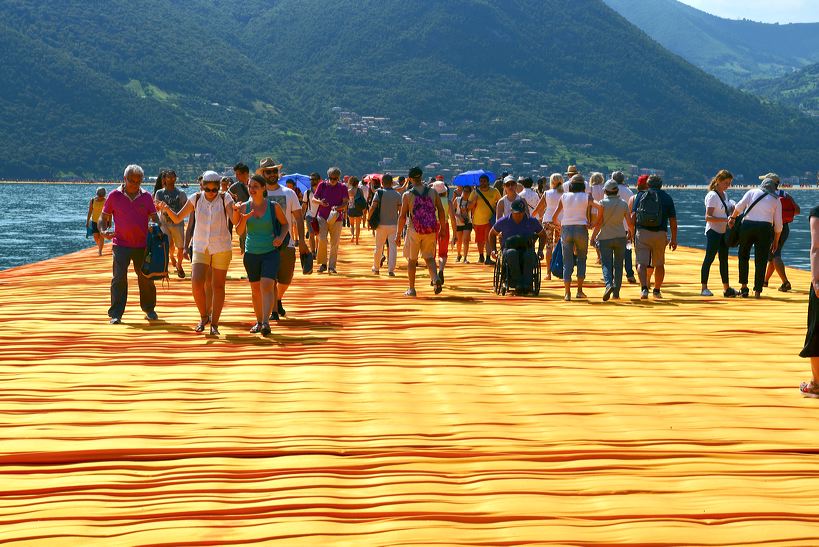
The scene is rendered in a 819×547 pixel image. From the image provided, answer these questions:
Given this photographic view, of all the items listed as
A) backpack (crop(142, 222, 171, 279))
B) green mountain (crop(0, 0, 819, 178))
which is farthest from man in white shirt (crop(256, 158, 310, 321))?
green mountain (crop(0, 0, 819, 178))

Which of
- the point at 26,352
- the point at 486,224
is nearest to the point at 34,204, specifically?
the point at 486,224

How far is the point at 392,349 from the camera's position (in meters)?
8.68

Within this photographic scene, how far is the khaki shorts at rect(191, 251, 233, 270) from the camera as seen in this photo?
367 inches

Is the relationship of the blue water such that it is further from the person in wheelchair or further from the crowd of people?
the person in wheelchair

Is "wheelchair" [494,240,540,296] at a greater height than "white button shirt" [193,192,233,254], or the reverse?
"white button shirt" [193,192,233,254]

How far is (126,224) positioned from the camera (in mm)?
10086

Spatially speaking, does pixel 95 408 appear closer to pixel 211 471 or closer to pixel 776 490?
pixel 211 471

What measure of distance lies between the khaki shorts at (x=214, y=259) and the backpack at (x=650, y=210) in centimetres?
513

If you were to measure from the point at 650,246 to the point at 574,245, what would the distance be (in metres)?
0.92

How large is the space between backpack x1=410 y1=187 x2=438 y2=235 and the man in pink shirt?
3.31m

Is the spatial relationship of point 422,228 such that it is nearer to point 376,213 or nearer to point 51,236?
point 376,213

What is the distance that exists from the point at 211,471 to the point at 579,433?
192 cm

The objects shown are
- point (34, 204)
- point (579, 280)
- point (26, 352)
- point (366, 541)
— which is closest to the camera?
point (366, 541)

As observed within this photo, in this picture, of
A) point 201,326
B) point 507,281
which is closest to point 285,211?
point 201,326
